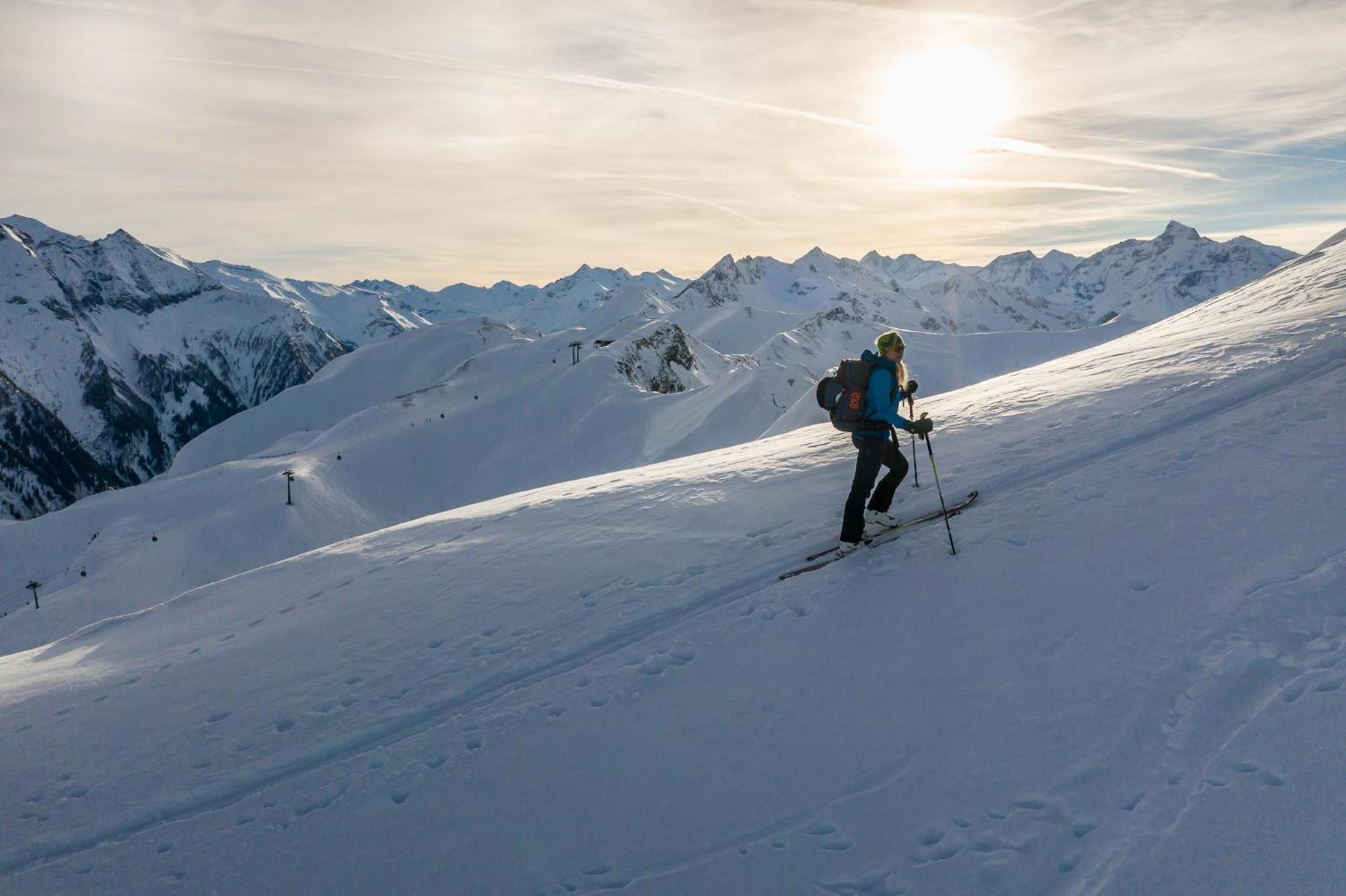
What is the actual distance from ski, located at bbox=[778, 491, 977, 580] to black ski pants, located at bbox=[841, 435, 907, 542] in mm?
226

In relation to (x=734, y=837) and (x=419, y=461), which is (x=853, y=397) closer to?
(x=734, y=837)

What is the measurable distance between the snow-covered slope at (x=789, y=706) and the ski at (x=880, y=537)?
0.17 meters

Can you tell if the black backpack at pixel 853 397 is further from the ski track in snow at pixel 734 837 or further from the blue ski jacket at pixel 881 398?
the ski track in snow at pixel 734 837

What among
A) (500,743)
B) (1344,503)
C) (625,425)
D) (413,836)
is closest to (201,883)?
(413,836)

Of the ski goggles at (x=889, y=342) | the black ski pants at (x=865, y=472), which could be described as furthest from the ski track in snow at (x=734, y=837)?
the ski goggles at (x=889, y=342)

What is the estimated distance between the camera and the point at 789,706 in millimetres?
7527

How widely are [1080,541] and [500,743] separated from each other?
7.17 m

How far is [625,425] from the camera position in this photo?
74.2 metres

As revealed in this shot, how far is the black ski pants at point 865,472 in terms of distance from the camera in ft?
32.6

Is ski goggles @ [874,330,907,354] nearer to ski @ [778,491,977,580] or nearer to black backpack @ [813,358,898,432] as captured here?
black backpack @ [813,358,898,432]

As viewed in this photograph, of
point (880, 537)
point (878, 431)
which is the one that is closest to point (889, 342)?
point (878, 431)

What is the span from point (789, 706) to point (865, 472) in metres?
3.58

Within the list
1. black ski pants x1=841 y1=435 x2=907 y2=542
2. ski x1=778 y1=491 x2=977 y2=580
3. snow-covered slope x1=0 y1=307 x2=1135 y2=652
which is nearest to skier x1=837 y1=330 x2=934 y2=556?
black ski pants x1=841 y1=435 x2=907 y2=542

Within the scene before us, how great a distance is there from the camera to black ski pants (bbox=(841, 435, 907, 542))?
9945mm
